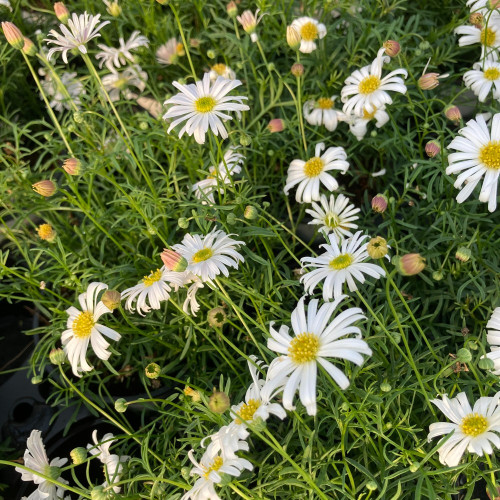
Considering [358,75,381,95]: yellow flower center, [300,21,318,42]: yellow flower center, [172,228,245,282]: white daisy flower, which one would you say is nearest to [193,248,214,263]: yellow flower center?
[172,228,245,282]: white daisy flower

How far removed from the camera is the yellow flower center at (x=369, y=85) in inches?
50.1

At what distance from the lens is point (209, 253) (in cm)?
105

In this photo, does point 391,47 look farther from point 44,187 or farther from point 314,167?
point 44,187

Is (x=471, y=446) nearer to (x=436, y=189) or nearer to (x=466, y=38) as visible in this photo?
(x=436, y=189)

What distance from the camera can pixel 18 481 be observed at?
4.57 feet

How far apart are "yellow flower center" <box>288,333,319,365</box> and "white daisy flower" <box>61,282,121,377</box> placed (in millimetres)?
437

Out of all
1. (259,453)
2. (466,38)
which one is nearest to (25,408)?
(259,453)

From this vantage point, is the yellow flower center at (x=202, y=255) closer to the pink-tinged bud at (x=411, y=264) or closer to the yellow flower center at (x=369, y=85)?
the pink-tinged bud at (x=411, y=264)

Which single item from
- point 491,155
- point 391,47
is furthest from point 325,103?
point 491,155

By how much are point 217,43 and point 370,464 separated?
139 cm

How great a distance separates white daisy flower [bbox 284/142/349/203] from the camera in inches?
50.7

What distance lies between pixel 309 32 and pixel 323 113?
0.70ft

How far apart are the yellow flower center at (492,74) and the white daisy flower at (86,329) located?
101 cm

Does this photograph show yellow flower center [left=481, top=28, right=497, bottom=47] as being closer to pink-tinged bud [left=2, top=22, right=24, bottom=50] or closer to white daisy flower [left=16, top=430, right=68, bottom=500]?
pink-tinged bud [left=2, top=22, right=24, bottom=50]
